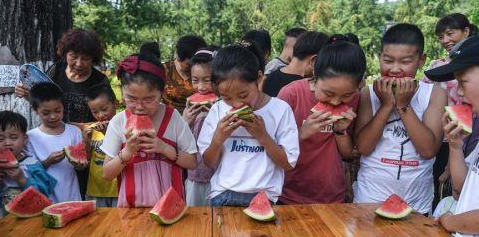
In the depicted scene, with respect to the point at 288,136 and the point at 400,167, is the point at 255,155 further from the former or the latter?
the point at 400,167

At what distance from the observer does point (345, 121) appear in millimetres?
3115

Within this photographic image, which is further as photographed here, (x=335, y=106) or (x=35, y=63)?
(x=35, y=63)

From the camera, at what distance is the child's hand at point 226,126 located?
2.87 metres

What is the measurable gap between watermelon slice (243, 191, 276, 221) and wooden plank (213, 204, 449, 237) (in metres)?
0.04

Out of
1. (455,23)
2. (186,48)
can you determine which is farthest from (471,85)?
(455,23)

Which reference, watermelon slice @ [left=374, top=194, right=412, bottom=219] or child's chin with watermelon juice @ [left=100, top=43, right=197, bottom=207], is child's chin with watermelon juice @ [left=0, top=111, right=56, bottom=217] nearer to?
child's chin with watermelon juice @ [left=100, top=43, right=197, bottom=207]

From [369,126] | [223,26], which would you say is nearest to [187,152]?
[369,126]

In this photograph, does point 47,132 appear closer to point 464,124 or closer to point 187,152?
point 187,152

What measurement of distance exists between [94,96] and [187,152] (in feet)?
4.90

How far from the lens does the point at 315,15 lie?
38.0 meters

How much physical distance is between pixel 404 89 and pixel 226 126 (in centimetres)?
128

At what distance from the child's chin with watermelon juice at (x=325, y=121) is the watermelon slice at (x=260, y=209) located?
68cm

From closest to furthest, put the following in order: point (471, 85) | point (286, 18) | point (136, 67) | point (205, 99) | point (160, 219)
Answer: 1. point (471, 85)
2. point (160, 219)
3. point (136, 67)
4. point (205, 99)
5. point (286, 18)

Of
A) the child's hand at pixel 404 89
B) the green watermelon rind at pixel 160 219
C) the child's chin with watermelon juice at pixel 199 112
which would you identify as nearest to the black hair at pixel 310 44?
the child's chin with watermelon juice at pixel 199 112
